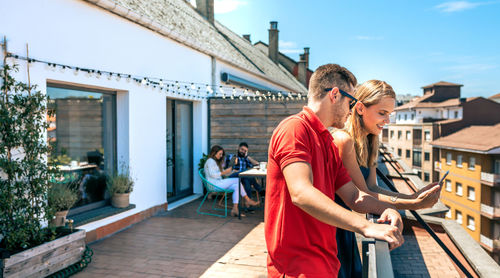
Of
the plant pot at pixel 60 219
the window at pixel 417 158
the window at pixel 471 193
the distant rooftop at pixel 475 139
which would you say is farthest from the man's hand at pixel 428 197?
the window at pixel 417 158

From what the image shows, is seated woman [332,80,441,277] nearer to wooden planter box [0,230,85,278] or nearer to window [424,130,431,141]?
wooden planter box [0,230,85,278]

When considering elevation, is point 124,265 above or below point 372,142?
below

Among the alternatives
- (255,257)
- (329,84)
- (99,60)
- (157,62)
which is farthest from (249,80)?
(329,84)

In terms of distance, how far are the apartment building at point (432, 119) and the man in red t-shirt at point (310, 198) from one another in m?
53.3

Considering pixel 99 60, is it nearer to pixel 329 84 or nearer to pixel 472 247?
pixel 329 84

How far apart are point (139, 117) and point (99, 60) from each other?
1239 mm

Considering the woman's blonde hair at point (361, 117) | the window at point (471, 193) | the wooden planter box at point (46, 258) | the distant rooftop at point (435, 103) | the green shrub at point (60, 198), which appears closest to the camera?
the woman's blonde hair at point (361, 117)

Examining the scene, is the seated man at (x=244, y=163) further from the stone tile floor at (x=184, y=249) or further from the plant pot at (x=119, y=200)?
the plant pot at (x=119, y=200)

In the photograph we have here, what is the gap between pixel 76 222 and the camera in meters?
4.97

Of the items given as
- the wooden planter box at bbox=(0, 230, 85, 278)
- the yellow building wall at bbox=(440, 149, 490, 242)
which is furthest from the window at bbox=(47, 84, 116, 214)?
the yellow building wall at bbox=(440, 149, 490, 242)

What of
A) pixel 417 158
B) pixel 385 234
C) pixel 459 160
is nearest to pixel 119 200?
pixel 385 234

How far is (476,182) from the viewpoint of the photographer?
43.8 meters

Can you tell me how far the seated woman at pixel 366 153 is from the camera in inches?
78.5

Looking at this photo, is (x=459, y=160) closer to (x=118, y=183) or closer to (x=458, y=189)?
(x=458, y=189)
